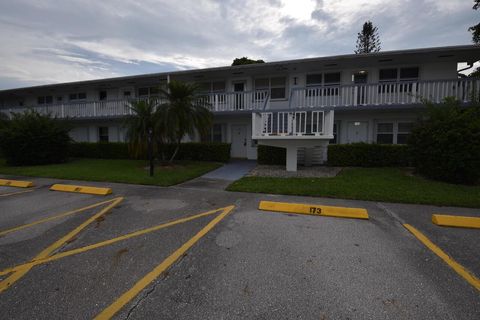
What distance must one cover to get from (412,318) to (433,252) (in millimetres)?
1626

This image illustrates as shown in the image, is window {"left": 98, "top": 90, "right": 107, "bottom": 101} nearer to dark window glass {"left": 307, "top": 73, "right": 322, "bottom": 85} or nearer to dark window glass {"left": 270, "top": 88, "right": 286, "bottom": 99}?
dark window glass {"left": 270, "top": 88, "right": 286, "bottom": 99}

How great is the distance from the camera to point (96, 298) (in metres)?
2.28

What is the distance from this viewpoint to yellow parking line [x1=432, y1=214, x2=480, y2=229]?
405cm

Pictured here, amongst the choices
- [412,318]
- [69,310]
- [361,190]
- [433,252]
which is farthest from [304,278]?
[361,190]

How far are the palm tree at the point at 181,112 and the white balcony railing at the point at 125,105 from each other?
0.54m

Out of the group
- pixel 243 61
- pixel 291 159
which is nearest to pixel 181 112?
pixel 291 159

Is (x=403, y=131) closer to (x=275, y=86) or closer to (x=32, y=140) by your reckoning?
(x=275, y=86)

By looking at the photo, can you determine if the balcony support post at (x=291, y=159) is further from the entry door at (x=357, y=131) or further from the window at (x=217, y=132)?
the window at (x=217, y=132)

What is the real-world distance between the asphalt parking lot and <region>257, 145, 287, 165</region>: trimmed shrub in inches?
258

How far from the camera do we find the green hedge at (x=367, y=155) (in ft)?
33.4

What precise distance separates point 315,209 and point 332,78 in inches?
406

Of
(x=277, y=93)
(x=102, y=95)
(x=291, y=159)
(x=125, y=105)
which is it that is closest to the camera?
(x=291, y=159)

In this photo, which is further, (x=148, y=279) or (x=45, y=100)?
(x=45, y=100)

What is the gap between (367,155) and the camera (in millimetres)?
10438
